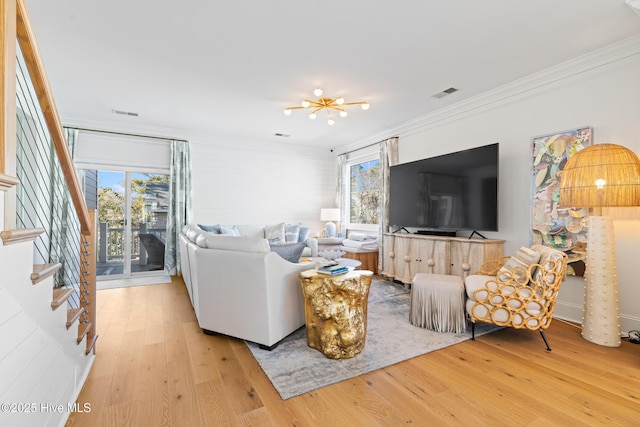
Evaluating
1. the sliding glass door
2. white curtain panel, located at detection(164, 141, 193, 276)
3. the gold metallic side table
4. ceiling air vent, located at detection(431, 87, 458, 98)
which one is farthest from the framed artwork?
the sliding glass door

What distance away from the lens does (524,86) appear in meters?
3.50

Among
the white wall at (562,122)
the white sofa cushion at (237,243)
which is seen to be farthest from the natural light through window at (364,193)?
the white sofa cushion at (237,243)

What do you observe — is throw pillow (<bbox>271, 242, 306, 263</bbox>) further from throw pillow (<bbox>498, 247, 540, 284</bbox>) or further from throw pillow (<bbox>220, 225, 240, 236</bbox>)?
throw pillow (<bbox>220, 225, 240, 236</bbox>)

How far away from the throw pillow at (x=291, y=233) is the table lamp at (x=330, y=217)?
65cm

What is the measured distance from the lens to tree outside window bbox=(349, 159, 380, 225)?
6168 mm

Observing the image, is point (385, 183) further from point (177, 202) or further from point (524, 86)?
point (177, 202)

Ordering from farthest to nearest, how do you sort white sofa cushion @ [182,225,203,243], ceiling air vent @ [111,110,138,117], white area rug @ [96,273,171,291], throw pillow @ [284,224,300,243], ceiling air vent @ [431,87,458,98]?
throw pillow @ [284,224,300,243] < white area rug @ [96,273,171,291] < ceiling air vent @ [111,110,138,117] < ceiling air vent @ [431,87,458,98] < white sofa cushion @ [182,225,203,243]

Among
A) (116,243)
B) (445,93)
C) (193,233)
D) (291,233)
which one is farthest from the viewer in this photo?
(291,233)

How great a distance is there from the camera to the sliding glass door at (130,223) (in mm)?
5223

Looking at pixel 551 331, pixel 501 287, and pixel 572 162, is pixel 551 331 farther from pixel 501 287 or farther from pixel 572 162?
pixel 572 162

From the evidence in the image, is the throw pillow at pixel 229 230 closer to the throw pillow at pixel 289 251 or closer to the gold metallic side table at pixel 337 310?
the throw pillow at pixel 289 251

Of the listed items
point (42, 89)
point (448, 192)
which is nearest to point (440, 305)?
point (448, 192)

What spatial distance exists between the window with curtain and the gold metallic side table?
12.4 ft

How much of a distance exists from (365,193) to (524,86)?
11.2 ft
